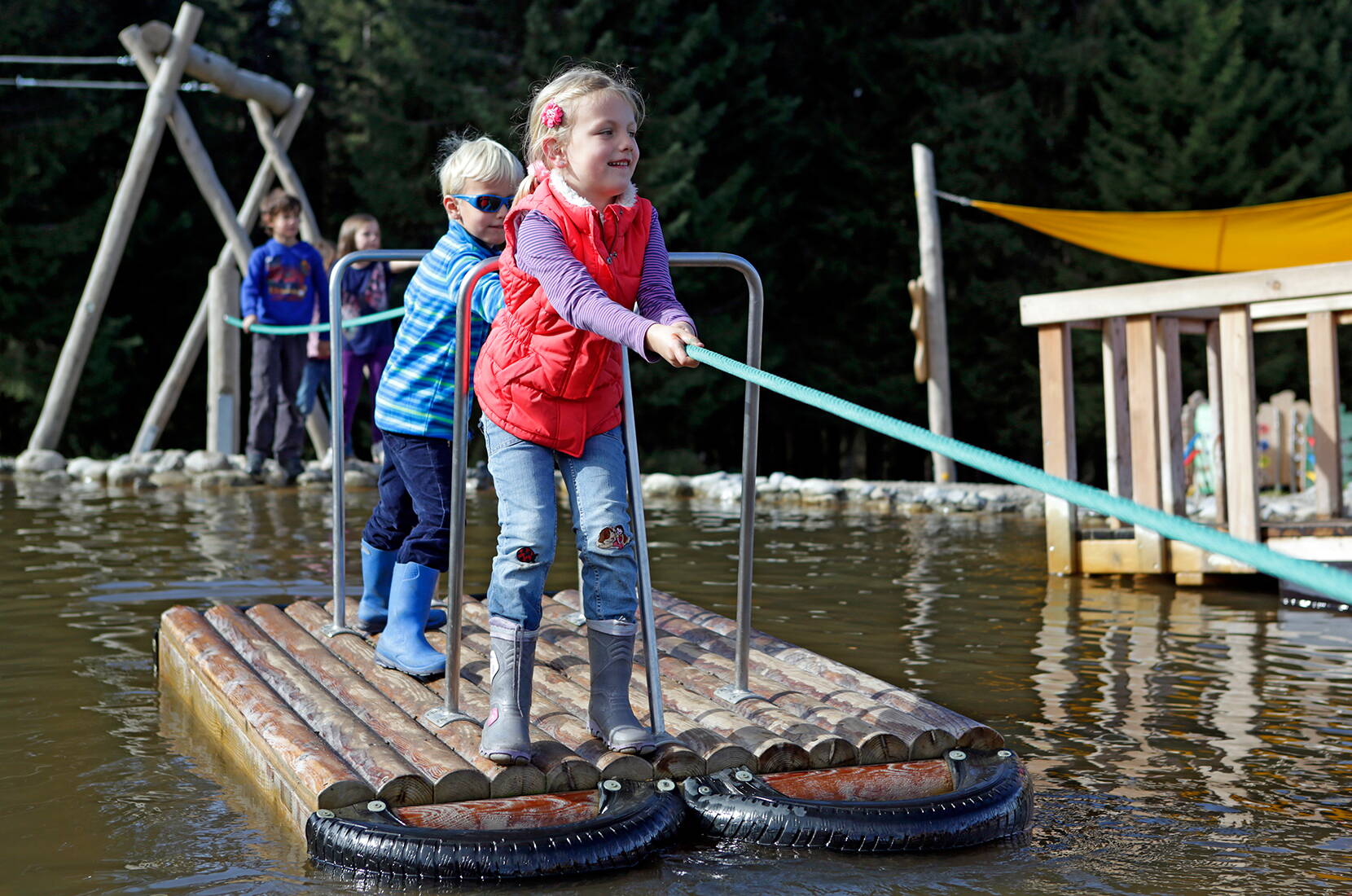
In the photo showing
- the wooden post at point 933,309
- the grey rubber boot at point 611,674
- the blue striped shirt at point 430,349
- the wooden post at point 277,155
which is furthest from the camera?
the wooden post at point 277,155

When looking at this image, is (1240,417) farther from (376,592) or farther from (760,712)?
(376,592)

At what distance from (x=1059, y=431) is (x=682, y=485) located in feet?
16.4

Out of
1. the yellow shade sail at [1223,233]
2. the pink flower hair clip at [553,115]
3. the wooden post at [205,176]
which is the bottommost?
the pink flower hair clip at [553,115]

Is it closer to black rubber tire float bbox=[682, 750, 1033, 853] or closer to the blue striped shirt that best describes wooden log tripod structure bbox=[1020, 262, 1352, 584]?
the blue striped shirt

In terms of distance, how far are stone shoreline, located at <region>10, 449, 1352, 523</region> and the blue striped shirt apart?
6425 mm

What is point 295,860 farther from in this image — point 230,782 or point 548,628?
point 548,628

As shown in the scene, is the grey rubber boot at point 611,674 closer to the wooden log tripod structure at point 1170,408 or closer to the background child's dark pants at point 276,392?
the wooden log tripod structure at point 1170,408

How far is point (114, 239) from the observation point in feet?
40.0

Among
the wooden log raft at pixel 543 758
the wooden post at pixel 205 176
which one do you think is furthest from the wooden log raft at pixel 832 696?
the wooden post at pixel 205 176

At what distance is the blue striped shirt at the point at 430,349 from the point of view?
363 cm

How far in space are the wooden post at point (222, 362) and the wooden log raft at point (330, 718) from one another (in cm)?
825

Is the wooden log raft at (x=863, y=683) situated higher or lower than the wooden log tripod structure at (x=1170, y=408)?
lower

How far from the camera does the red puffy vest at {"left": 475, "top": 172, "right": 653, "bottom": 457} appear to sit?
9.34 feet

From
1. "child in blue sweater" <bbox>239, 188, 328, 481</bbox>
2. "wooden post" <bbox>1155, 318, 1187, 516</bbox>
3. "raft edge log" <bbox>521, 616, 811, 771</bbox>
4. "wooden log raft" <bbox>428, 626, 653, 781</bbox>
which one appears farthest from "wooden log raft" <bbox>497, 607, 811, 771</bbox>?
"child in blue sweater" <bbox>239, 188, 328, 481</bbox>
